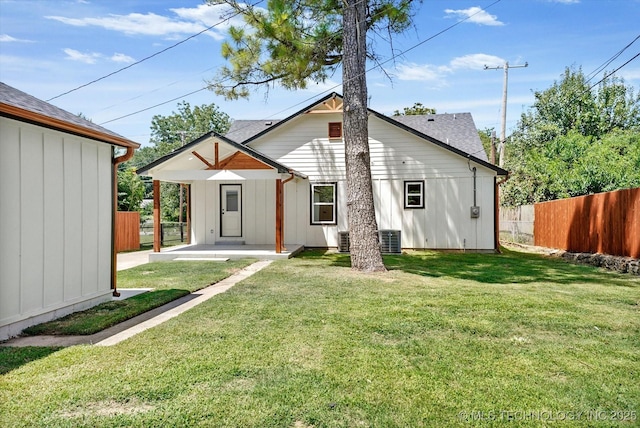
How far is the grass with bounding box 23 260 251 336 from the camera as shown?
15.9 ft

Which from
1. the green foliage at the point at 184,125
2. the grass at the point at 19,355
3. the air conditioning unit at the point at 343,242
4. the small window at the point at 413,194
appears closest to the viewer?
the grass at the point at 19,355

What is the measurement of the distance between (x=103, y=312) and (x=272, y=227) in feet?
29.7

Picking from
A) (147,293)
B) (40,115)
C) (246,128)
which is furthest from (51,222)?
(246,128)

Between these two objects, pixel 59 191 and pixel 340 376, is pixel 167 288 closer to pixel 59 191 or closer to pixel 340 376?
pixel 59 191

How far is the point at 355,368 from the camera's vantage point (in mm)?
3502

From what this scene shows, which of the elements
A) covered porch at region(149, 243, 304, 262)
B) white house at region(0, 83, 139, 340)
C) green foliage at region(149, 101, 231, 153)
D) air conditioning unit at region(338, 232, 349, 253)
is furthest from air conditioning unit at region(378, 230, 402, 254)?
green foliage at region(149, 101, 231, 153)

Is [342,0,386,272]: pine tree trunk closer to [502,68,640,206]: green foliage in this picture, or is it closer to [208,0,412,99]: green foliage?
[208,0,412,99]: green foliage

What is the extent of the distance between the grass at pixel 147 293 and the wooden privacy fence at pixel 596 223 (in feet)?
28.5

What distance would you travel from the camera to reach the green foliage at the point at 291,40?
34.3ft

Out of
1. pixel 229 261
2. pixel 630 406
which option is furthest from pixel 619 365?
pixel 229 261

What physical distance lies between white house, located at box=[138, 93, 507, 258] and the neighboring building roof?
24.9ft

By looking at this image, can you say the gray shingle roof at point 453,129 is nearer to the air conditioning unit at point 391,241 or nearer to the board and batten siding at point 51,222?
the air conditioning unit at point 391,241

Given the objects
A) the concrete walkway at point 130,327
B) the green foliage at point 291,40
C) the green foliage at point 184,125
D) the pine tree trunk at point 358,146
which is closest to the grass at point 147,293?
the concrete walkway at point 130,327

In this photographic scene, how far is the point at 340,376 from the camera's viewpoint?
10.9 ft
